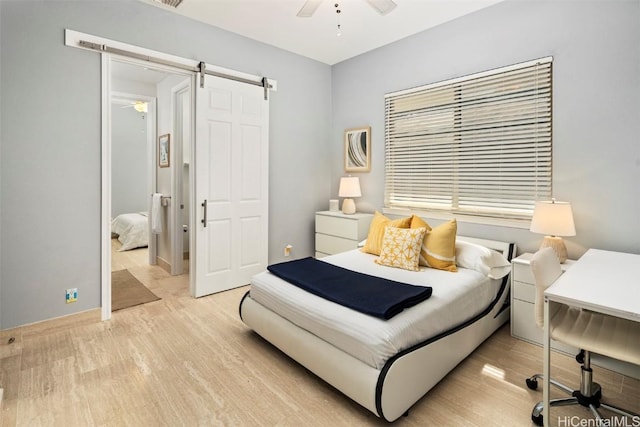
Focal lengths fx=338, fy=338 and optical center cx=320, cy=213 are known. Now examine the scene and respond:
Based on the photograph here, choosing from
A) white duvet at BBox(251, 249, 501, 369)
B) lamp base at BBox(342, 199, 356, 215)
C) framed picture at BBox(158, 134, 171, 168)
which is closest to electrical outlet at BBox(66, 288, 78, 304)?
white duvet at BBox(251, 249, 501, 369)

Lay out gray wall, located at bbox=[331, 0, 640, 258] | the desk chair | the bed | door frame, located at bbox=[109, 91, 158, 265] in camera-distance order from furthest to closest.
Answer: the bed
door frame, located at bbox=[109, 91, 158, 265]
gray wall, located at bbox=[331, 0, 640, 258]
the desk chair

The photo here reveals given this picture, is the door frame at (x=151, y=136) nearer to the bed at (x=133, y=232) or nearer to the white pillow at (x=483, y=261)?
the bed at (x=133, y=232)

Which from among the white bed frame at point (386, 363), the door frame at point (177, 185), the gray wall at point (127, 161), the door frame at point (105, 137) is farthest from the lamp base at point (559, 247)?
the gray wall at point (127, 161)

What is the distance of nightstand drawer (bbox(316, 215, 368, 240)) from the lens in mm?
4051

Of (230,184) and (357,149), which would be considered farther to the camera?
(357,149)

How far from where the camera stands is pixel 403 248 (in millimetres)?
2832

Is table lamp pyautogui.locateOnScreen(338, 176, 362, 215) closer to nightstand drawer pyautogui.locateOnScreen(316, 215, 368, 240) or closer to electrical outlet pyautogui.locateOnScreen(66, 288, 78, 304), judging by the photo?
nightstand drawer pyautogui.locateOnScreen(316, 215, 368, 240)

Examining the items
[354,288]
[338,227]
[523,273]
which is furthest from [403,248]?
[338,227]

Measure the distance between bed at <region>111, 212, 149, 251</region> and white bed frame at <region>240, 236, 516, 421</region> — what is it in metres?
4.11

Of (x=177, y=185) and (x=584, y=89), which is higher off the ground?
(x=584, y=89)

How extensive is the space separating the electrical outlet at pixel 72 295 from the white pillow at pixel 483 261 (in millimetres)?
3237

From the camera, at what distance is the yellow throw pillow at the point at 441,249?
276 centimetres

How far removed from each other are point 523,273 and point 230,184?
2.94 meters

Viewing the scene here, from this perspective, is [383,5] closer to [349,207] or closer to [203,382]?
[349,207]
